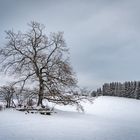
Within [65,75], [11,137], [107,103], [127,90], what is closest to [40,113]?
[65,75]

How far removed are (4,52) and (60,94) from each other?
7.82 metres

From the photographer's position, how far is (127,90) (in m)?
103

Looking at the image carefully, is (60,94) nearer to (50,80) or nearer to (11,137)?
(50,80)

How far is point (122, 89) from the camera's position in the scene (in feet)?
342

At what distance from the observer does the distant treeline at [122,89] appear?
326ft

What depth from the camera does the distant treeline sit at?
99494mm

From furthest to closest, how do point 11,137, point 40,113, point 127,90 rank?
point 127,90, point 40,113, point 11,137

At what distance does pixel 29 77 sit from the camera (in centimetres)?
2836

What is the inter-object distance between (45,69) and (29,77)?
200cm

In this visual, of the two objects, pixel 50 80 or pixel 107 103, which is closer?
pixel 50 80

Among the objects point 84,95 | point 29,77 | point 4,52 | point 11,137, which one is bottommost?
point 11,137

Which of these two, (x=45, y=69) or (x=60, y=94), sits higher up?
(x=45, y=69)

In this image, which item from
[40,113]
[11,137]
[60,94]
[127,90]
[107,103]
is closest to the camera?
[11,137]

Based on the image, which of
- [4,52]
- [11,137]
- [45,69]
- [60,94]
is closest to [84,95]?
[60,94]
